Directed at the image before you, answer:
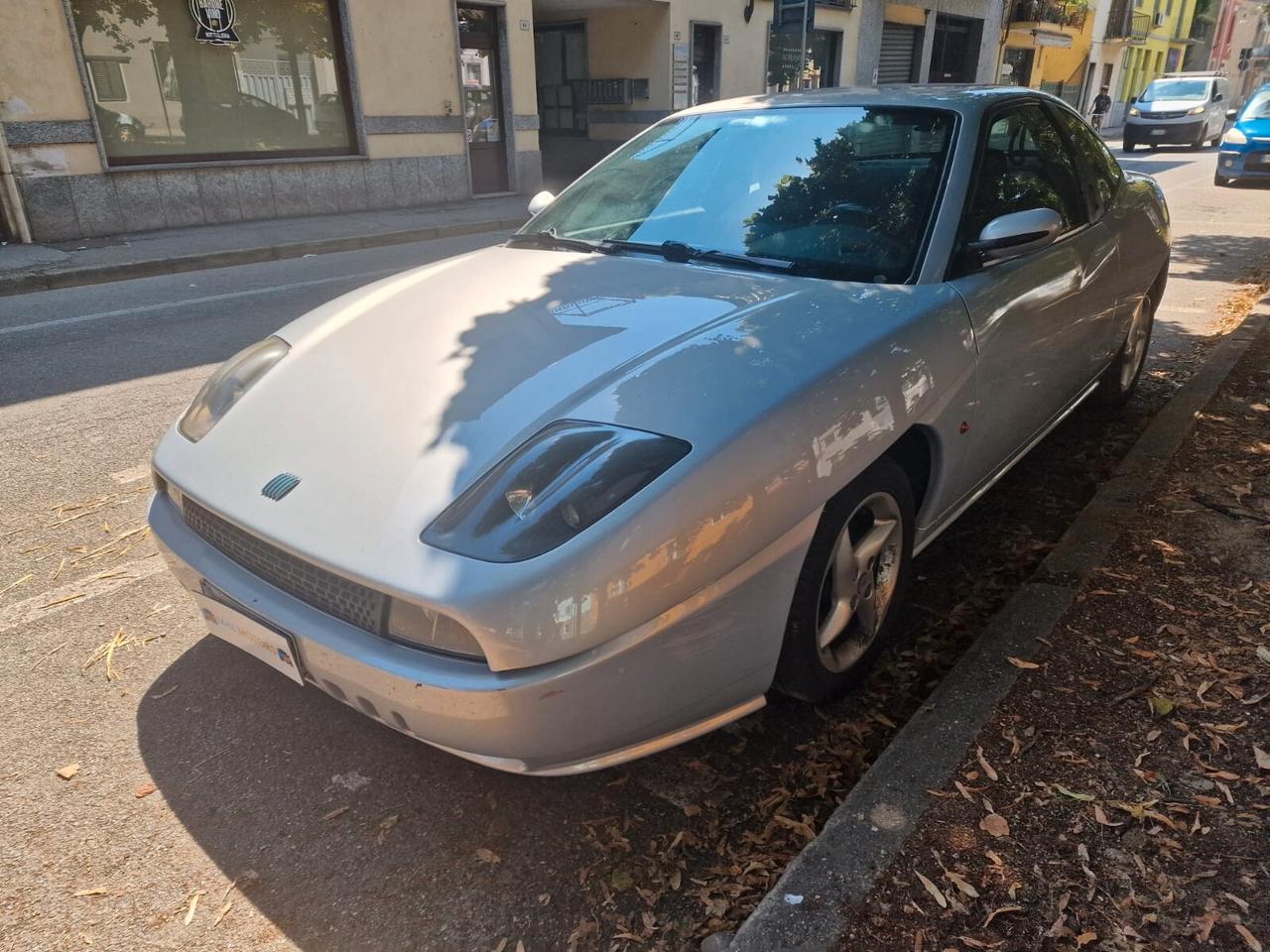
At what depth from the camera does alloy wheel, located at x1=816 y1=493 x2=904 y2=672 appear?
2.40m

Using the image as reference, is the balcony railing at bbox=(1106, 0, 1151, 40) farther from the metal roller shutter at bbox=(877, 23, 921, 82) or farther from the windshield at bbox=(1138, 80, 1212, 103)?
the metal roller shutter at bbox=(877, 23, 921, 82)

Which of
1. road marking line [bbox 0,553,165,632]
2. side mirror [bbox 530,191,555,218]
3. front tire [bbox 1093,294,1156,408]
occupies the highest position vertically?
side mirror [bbox 530,191,555,218]

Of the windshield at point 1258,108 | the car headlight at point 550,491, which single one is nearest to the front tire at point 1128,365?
the car headlight at point 550,491

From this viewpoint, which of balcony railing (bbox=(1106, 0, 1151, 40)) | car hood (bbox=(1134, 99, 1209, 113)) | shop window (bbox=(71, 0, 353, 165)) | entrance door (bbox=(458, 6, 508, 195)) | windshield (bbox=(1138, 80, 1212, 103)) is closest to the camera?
shop window (bbox=(71, 0, 353, 165))

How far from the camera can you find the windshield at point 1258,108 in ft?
51.8

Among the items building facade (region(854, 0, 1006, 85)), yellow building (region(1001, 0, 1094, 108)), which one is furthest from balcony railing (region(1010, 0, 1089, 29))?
building facade (region(854, 0, 1006, 85))

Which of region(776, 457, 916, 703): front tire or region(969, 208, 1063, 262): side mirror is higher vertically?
region(969, 208, 1063, 262): side mirror

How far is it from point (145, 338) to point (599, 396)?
565cm

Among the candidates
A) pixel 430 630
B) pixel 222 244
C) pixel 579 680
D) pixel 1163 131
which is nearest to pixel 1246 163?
pixel 1163 131

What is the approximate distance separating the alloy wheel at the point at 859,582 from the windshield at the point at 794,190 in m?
0.75

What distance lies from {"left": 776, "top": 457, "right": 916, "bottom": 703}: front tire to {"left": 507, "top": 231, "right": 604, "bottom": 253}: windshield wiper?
1394 millimetres

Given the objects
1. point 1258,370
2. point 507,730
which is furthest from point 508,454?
point 1258,370

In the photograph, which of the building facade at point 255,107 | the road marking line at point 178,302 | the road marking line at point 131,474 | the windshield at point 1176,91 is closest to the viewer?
the road marking line at point 131,474

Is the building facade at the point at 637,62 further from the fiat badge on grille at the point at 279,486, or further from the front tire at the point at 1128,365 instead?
the fiat badge on grille at the point at 279,486
